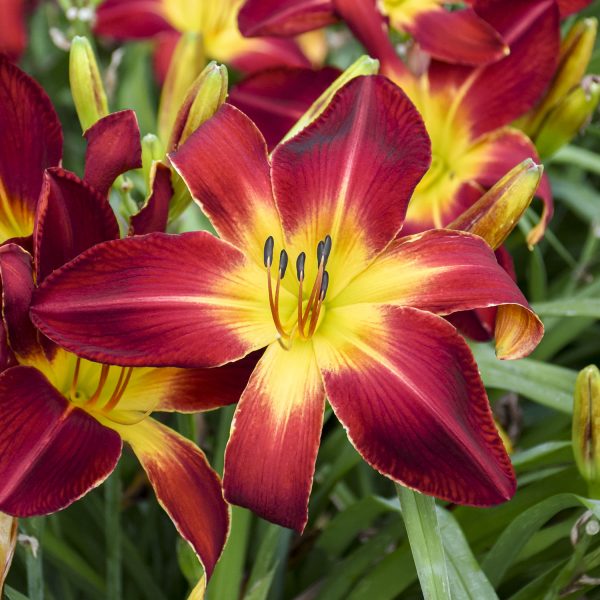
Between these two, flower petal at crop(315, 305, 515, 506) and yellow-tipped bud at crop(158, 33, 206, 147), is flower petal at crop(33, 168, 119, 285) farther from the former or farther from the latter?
yellow-tipped bud at crop(158, 33, 206, 147)

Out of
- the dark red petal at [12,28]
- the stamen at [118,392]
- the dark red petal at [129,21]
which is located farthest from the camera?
the dark red petal at [12,28]

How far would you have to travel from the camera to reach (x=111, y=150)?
24.7 inches

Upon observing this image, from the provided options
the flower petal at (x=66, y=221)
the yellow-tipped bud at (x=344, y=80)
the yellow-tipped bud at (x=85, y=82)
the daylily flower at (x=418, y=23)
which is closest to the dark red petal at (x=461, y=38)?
the daylily flower at (x=418, y=23)

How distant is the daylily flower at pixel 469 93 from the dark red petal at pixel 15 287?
39 cm

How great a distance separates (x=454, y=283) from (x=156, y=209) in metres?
0.20

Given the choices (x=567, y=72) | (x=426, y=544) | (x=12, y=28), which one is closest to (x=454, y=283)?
(x=426, y=544)

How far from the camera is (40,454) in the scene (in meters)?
0.54

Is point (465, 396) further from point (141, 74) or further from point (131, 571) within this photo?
point (141, 74)

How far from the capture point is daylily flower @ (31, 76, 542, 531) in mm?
569

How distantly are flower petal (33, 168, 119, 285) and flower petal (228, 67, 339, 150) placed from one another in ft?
1.10

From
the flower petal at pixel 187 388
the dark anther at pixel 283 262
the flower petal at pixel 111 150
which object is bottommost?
the flower petal at pixel 187 388

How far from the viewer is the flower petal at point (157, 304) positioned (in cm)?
55

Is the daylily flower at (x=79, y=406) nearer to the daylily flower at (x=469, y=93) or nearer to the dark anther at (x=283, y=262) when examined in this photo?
the dark anther at (x=283, y=262)

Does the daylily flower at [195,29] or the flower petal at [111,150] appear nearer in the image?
the flower petal at [111,150]
